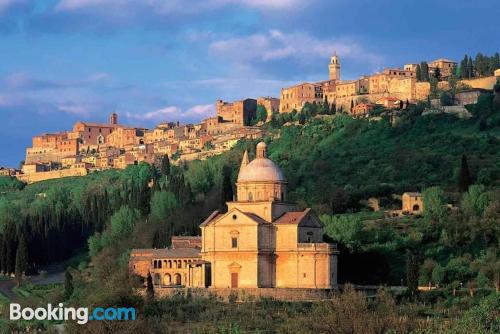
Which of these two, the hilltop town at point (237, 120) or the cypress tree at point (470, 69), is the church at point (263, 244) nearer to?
Result: the hilltop town at point (237, 120)

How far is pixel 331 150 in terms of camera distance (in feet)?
307

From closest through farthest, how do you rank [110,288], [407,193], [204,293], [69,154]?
[110,288], [204,293], [407,193], [69,154]

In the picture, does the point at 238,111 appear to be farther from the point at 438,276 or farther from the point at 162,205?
the point at 438,276

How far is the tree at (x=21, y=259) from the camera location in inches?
2970

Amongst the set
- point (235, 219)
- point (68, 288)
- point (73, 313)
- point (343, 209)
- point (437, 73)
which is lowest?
point (68, 288)

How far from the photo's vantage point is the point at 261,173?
194ft

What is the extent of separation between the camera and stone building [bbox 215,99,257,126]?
12125cm

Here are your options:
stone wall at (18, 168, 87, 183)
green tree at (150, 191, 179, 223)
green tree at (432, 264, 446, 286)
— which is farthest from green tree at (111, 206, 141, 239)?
stone wall at (18, 168, 87, 183)

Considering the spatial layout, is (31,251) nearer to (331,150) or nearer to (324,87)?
(331,150)

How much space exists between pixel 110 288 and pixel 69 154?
88.0m

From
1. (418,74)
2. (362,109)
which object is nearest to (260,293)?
(362,109)

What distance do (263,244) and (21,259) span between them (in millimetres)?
24135

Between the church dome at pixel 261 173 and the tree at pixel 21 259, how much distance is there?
21.8 meters

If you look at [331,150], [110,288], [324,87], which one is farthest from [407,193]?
[324,87]
